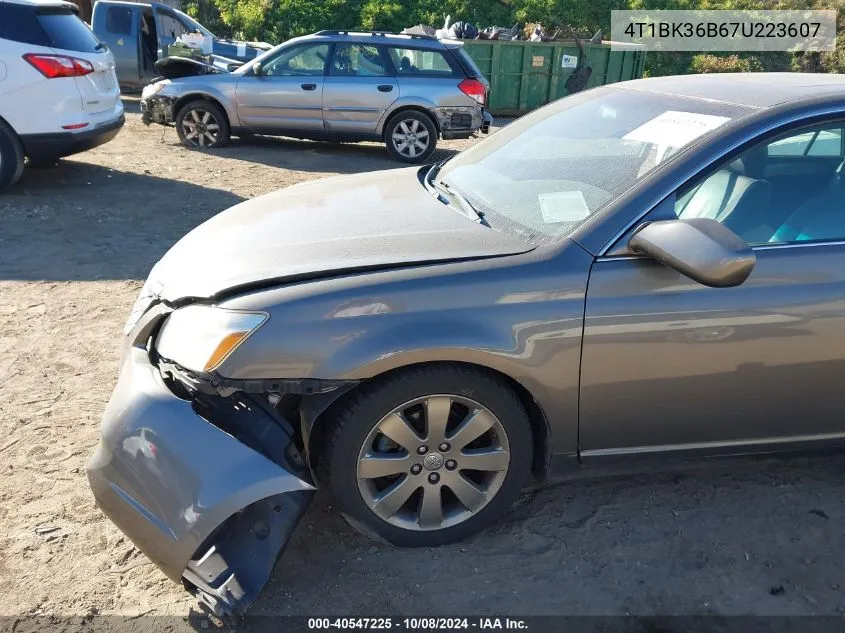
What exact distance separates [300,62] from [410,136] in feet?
5.92

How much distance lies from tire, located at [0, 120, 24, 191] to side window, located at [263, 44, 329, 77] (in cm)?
383

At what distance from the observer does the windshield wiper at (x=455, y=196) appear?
9.25ft

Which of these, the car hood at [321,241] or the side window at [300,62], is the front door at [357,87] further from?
the car hood at [321,241]

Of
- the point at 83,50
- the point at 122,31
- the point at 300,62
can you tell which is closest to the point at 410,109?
the point at 300,62

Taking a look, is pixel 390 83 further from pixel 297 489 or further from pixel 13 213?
pixel 297 489

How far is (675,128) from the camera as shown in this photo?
8.86ft

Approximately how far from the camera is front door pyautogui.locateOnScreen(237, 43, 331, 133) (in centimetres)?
960

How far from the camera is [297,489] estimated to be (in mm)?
2176

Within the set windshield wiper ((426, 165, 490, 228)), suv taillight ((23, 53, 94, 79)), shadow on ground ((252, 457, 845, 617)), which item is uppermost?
suv taillight ((23, 53, 94, 79))

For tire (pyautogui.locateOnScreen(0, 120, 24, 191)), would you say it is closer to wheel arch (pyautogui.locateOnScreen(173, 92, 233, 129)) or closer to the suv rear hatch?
the suv rear hatch

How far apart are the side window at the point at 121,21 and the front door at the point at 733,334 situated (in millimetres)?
13836

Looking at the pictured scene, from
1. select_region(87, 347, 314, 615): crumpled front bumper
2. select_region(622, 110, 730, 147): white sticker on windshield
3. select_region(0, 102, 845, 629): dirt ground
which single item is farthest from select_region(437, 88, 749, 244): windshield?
select_region(87, 347, 314, 615): crumpled front bumper

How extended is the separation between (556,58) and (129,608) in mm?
14827

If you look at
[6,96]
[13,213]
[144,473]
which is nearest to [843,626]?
[144,473]
